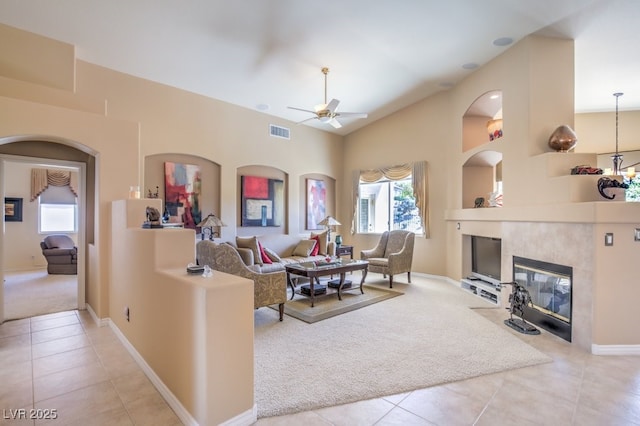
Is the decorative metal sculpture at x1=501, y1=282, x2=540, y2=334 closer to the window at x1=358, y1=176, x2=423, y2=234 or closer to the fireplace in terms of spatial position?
the fireplace

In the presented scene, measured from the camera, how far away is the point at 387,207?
787 cm

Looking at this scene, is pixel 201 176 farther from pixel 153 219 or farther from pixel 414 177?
pixel 414 177

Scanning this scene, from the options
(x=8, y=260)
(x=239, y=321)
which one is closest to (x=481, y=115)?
(x=239, y=321)

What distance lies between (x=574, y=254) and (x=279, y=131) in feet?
19.0

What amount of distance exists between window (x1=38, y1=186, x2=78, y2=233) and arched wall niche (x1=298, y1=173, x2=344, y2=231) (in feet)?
21.1

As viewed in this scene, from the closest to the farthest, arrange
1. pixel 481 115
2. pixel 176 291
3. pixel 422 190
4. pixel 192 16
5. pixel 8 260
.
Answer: pixel 176 291, pixel 192 16, pixel 481 115, pixel 422 190, pixel 8 260

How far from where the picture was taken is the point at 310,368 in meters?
2.84

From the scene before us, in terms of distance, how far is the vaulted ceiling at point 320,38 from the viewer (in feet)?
12.1

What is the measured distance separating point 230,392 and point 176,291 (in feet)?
2.56

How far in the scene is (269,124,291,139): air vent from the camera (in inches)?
274

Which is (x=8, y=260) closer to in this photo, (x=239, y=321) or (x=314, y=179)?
(x=314, y=179)

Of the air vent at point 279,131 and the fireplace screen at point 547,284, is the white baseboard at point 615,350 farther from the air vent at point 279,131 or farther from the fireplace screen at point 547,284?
the air vent at point 279,131

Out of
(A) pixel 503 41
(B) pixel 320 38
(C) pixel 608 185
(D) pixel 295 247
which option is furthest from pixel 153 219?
(A) pixel 503 41

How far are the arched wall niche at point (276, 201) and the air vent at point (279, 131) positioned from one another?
78cm
